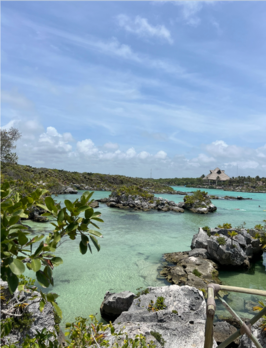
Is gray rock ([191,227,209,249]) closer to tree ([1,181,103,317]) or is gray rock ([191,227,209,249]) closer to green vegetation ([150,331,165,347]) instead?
green vegetation ([150,331,165,347])

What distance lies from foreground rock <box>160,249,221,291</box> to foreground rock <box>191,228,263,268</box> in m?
0.51

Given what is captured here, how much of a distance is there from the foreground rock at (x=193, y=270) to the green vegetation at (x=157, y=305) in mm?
3406

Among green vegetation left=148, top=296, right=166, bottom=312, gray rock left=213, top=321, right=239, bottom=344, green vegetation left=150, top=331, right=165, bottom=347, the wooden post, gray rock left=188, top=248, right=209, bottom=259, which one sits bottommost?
gray rock left=188, top=248, right=209, bottom=259

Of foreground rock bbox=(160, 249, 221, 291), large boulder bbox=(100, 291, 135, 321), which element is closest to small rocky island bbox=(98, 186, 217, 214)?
foreground rock bbox=(160, 249, 221, 291)

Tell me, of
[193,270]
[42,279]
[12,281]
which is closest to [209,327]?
[42,279]

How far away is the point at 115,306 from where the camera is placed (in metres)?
6.69

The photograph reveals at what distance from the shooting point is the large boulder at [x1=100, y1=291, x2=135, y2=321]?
21.9ft

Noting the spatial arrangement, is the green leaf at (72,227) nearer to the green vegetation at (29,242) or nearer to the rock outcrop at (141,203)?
the green vegetation at (29,242)

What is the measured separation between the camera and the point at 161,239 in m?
16.8

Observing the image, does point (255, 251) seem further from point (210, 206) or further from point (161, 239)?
point (210, 206)

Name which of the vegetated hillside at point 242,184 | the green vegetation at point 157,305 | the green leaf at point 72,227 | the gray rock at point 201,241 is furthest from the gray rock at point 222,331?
the vegetated hillside at point 242,184

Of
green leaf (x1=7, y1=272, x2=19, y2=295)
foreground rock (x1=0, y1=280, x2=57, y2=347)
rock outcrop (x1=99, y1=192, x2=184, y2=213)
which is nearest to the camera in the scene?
green leaf (x1=7, y1=272, x2=19, y2=295)

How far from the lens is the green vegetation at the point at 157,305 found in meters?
5.64

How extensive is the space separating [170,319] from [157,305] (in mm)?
676
